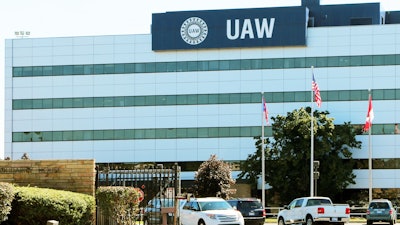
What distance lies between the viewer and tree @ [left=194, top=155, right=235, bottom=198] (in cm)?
5947

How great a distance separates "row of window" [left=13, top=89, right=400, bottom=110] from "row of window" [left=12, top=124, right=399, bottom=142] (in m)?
2.35

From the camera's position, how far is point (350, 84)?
234 feet

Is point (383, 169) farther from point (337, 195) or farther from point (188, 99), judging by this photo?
point (188, 99)

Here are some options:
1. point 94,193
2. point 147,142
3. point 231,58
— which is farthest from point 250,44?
point 94,193

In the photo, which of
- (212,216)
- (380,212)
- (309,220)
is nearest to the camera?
(212,216)

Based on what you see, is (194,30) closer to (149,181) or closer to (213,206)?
(213,206)

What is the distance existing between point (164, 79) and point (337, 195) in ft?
60.5

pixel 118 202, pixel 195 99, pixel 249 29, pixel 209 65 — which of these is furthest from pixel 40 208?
pixel 249 29

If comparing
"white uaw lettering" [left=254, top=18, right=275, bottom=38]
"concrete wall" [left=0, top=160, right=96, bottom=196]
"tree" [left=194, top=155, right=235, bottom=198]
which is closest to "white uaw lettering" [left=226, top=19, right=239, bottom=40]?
"white uaw lettering" [left=254, top=18, right=275, bottom=38]

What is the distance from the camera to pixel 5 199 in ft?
62.7

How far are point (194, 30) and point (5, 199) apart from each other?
56.4 metres

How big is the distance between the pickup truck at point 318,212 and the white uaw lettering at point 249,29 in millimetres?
35317

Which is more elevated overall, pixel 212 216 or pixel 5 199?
pixel 5 199

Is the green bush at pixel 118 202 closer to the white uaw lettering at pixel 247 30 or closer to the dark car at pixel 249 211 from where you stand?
the dark car at pixel 249 211
